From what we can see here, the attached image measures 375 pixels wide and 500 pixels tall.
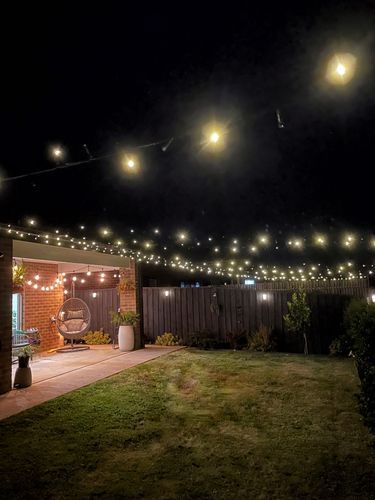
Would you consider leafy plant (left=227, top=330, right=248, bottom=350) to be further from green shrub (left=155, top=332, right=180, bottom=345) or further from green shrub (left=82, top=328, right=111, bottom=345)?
green shrub (left=82, top=328, right=111, bottom=345)

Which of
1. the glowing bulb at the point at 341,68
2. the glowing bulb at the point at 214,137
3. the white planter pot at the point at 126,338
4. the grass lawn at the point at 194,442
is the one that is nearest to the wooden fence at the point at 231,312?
the white planter pot at the point at 126,338

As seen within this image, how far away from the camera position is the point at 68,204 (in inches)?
441

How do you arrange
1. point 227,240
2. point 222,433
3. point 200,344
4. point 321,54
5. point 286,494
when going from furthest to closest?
point 227,240, point 200,344, point 321,54, point 222,433, point 286,494

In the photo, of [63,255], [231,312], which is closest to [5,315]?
[63,255]

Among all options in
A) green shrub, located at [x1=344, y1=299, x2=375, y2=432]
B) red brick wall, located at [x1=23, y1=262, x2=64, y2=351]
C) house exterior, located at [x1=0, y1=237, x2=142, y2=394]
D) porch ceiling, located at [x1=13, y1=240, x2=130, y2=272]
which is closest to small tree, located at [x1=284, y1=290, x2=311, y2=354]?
house exterior, located at [x1=0, y1=237, x2=142, y2=394]

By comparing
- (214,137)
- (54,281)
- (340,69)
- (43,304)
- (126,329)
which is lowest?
(126,329)

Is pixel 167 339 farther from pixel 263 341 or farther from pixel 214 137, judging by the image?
pixel 214 137

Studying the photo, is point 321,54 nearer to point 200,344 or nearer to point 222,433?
point 222,433

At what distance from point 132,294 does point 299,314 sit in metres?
4.64

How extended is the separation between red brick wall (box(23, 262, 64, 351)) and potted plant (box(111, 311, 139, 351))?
2305mm

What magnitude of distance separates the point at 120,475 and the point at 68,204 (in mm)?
9345

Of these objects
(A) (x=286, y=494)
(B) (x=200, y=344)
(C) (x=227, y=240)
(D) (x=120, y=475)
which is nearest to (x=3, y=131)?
(D) (x=120, y=475)

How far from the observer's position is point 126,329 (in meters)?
9.86

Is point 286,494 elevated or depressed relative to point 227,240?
depressed
